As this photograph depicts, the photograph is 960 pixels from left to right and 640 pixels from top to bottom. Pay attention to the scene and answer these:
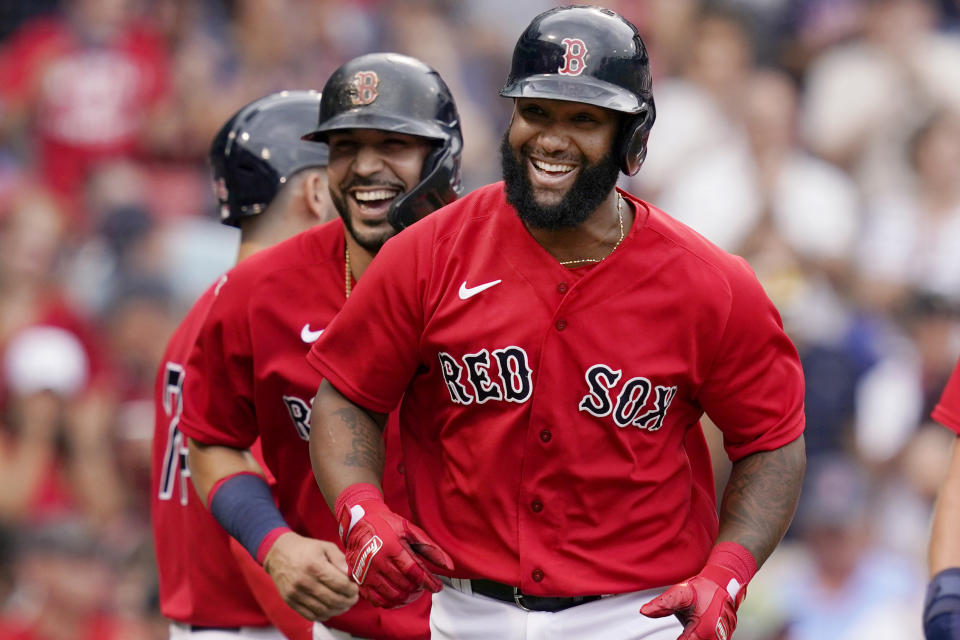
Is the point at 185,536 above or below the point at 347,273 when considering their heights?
below

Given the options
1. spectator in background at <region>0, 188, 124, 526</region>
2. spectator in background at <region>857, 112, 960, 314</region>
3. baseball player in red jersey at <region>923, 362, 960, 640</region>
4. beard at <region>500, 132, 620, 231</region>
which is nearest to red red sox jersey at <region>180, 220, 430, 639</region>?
beard at <region>500, 132, 620, 231</region>

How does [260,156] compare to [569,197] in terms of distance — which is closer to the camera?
[569,197]

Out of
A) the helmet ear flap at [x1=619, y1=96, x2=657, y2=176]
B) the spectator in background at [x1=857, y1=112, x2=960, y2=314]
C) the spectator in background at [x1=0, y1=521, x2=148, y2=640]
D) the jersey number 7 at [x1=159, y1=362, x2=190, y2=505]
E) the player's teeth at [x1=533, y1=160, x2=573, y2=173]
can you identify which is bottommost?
the spectator in background at [x1=0, y1=521, x2=148, y2=640]

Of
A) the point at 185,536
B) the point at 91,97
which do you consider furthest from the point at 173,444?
the point at 91,97

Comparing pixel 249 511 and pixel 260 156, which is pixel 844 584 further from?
pixel 249 511

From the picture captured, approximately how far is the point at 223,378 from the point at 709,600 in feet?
5.25

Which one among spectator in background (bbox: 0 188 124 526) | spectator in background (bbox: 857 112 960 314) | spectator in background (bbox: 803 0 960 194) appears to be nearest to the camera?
spectator in background (bbox: 0 188 124 526)

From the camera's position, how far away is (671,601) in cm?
343

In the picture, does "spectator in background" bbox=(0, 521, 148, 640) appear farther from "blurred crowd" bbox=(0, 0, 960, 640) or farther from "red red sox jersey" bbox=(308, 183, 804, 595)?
"red red sox jersey" bbox=(308, 183, 804, 595)

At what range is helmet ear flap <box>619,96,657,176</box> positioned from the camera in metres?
3.72

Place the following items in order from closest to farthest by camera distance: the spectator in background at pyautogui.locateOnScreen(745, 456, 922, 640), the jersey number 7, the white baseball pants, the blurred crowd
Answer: the white baseball pants → the jersey number 7 → the spectator in background at pyautogui.locateOnScreen(745, 456, 922, 640) → the blurred crowd

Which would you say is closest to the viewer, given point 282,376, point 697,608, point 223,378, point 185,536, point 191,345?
point 697,608

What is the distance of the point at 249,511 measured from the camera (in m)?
4.21

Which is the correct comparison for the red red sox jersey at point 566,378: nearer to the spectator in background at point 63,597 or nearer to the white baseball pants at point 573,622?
the white baseball pants at point 573,622
